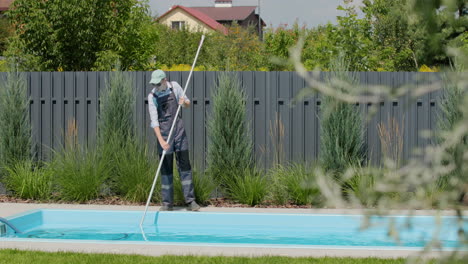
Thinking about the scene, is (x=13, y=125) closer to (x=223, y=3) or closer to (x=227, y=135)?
(x=227, y=135)

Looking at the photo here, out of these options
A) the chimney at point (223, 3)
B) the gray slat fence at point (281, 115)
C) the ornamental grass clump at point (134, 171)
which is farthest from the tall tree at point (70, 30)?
the chimney at point (223, 3)

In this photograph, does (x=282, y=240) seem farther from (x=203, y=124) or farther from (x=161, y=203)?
(x=203, y=124)

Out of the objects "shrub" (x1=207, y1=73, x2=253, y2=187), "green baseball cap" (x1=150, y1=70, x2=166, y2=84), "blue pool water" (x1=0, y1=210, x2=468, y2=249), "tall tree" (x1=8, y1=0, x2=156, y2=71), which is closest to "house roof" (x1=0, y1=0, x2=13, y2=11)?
"tall tree" (x1=8, y1=0, x2=156, y2=71)

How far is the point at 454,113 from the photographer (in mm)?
9625

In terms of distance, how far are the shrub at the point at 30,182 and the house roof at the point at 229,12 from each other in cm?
7185

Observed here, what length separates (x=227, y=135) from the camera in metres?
9.82

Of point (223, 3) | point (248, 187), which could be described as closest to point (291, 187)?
point (248, 187)

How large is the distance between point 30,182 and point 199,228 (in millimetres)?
2973

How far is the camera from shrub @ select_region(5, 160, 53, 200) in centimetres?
993

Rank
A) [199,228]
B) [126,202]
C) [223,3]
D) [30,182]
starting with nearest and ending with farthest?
[199,228], [126,202], [30,182], [223,3]

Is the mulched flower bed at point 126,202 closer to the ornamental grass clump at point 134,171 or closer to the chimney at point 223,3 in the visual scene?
the ornamental grass clump at point 134,171

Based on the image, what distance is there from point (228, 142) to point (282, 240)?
2.14 m

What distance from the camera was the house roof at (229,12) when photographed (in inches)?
3243

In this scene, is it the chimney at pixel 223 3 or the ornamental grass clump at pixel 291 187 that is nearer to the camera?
the ornamental grass clump at pixel 291 187
